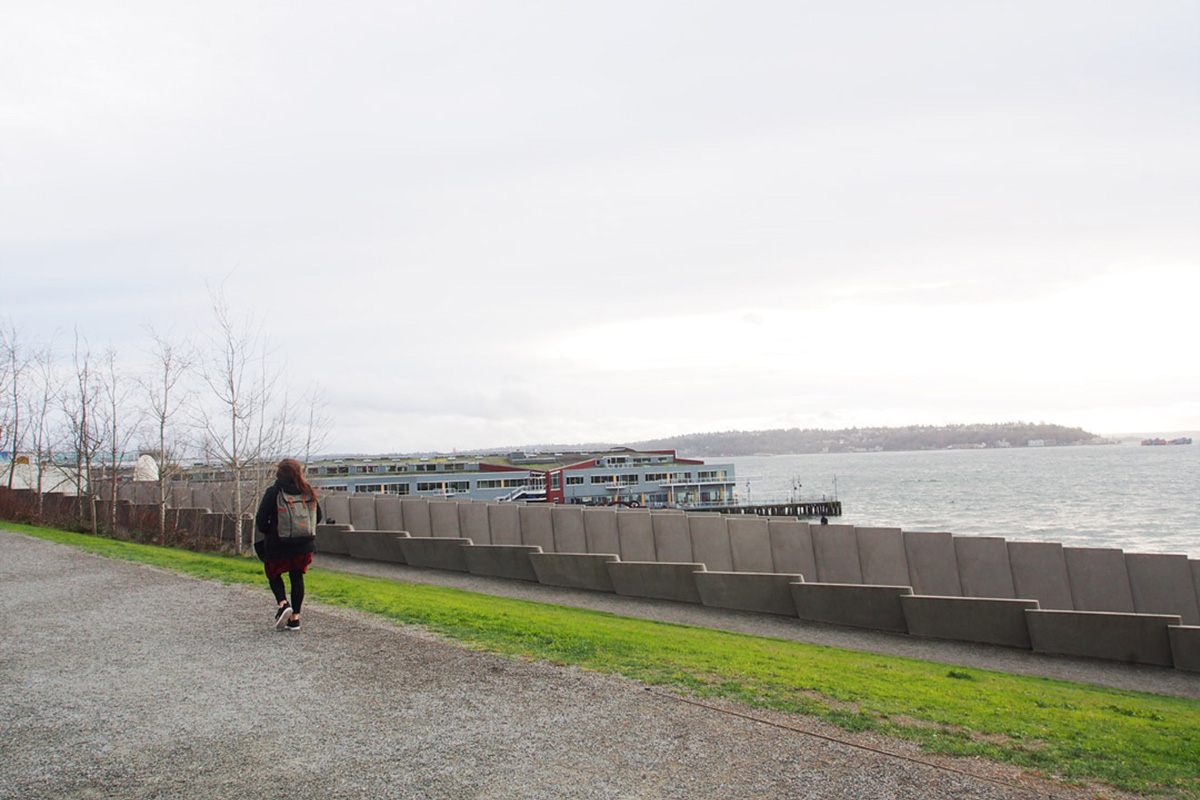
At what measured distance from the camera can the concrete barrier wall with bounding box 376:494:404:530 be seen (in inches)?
997

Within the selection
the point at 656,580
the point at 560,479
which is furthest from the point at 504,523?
the point at 560,479

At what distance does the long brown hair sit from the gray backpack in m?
0.08

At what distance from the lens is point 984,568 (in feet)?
64.1

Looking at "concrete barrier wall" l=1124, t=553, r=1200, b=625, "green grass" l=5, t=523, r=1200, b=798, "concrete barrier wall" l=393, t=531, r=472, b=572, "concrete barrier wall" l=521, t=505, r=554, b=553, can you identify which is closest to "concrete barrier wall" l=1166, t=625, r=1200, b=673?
"green grass" l=5, t=523, r=1200, b=798

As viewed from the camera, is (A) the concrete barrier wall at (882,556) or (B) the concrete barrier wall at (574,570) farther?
(A) the concrete barrier wall at (882,556)

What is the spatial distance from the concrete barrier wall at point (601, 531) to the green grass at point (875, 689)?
6.35 meters

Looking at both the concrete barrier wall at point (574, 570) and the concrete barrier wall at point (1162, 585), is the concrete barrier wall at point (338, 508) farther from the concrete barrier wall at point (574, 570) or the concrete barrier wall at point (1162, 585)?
the concrete barrier wall at point (1162, 585)

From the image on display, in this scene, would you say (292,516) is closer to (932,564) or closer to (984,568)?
(932,564)

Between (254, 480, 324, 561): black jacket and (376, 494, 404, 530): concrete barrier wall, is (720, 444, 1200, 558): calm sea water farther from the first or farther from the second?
(254, 480, 324, 561): black jacket

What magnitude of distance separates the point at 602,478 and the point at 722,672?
355ft

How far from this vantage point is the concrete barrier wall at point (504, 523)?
23.5m

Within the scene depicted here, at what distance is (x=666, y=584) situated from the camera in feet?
61.8

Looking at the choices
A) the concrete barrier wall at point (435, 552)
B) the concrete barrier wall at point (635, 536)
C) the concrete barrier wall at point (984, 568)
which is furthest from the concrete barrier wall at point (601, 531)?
the concrete barrier wall at point (984, 568)

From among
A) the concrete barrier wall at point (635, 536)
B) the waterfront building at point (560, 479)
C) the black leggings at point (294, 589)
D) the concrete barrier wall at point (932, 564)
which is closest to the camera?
the black leggings at point (294, 589)
